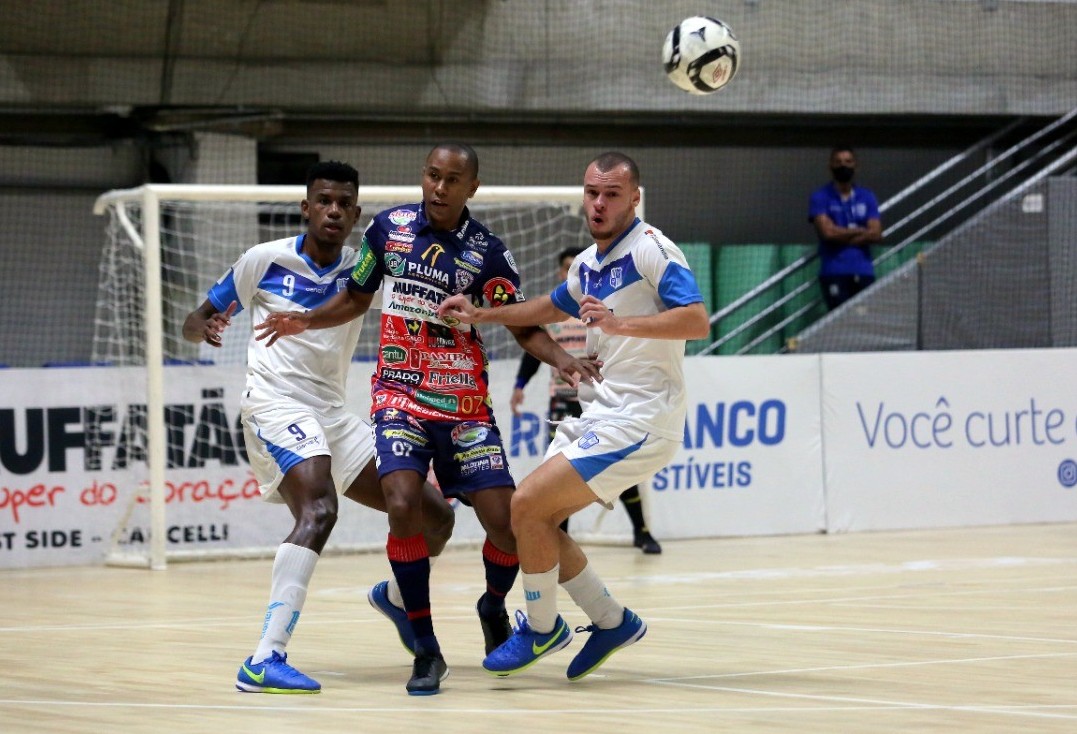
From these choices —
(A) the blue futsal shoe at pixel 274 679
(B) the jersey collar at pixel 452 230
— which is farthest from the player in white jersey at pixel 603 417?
(A) the blue futsal shoe at pixel 274 679

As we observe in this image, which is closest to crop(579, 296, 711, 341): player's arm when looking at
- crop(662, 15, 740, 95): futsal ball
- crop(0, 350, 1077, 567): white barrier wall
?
crop(662, 15, 740, 95): futsal ball

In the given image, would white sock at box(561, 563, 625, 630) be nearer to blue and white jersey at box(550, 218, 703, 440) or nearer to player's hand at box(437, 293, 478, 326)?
blue and white jersey at box(550, 218, 703, 440)

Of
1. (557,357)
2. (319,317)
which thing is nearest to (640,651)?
(557,357)

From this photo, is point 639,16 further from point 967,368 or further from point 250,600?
point 250,600

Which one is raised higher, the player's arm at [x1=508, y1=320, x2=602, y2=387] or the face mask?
the face mask

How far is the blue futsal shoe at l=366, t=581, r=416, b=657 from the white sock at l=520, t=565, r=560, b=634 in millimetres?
637

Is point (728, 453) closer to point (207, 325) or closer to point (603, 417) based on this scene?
point (207, 325)

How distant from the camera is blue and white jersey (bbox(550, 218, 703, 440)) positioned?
6191mm

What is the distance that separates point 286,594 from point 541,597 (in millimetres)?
987

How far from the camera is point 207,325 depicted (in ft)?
22.8

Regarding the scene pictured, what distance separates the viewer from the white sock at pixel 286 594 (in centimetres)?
618

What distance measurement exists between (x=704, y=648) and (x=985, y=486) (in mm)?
7642

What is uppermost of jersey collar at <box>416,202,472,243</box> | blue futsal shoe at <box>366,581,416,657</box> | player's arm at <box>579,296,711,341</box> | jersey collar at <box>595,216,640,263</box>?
jersey collar at <box>416,202,472,243</box>

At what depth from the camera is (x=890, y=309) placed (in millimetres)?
16750
